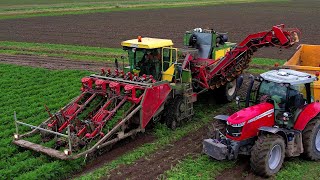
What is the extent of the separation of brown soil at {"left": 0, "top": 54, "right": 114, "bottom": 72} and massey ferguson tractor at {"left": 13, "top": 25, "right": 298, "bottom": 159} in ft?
27.7

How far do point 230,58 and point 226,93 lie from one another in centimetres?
162

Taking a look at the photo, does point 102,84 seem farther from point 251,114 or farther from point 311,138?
point 311,138

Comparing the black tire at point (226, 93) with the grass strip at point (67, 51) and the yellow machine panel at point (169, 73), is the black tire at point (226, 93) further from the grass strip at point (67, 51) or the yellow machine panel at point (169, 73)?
the grass strip at point (67, 51)

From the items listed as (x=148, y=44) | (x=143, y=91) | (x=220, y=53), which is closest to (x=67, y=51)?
(x=220, y=53)

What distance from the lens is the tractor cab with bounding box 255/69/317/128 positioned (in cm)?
941

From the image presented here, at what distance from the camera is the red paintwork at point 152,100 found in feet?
36.1

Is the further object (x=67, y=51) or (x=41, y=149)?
(x=67, y=51)

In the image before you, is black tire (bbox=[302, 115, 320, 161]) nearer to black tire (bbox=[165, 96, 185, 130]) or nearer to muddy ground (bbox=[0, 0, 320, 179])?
muddy ground (bbox=[0, 0, 320, 179])

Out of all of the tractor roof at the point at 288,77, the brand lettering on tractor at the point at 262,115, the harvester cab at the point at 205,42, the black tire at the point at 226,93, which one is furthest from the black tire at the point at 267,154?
the harvester cab at the point at 205,42

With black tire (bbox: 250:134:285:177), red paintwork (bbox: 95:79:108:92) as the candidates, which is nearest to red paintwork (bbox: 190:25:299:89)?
red paintwork (bbox: 95:79:108:92)

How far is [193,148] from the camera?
35.8ft

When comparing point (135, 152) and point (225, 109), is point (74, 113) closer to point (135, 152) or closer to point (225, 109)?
point (135, 152)

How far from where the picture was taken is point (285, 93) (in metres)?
9.44

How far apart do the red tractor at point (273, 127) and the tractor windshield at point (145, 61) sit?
3.43 metres
